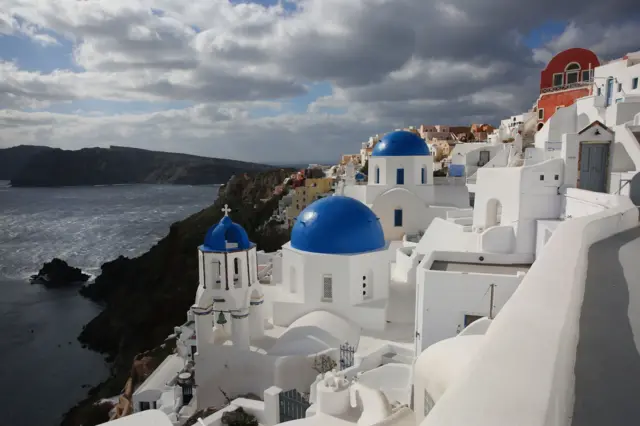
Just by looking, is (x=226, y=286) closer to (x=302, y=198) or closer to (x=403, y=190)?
(x=403, y=190)

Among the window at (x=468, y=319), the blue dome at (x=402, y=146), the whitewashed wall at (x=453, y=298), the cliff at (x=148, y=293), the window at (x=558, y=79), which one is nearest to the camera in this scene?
the whitewashed wall at (x=453, y=298)

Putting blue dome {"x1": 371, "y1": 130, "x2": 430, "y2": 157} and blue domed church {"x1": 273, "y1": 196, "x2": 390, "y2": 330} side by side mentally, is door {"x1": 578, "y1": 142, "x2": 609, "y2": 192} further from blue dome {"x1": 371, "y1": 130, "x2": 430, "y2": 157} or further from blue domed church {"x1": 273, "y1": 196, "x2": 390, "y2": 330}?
blue dome {"x1": 371, "y1": 130, "x2": 430, "y2": 157}

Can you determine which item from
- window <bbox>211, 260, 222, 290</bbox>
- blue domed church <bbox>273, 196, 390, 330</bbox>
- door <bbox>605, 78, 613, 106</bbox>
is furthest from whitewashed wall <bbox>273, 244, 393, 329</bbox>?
door <bbox>605, 78, 613, 106</bbox>

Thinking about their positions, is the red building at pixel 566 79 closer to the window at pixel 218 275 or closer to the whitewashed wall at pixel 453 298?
the whitewashed wall at pixel 453 298

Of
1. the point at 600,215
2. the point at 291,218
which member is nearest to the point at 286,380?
the point at 600,215

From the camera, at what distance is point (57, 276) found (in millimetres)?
47500

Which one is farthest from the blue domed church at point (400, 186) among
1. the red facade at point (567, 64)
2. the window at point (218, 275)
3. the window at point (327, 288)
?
the window at point (218, 275)

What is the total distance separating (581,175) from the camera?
11172mm

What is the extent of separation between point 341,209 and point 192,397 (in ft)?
23.1

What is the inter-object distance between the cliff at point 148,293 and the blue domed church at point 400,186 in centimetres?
1746

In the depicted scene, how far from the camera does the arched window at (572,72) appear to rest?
2459 centimetres

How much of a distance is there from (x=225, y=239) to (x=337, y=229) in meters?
3.41

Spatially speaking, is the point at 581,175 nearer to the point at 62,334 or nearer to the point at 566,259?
the point at 566,259

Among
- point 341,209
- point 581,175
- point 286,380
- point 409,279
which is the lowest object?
point 286,380
